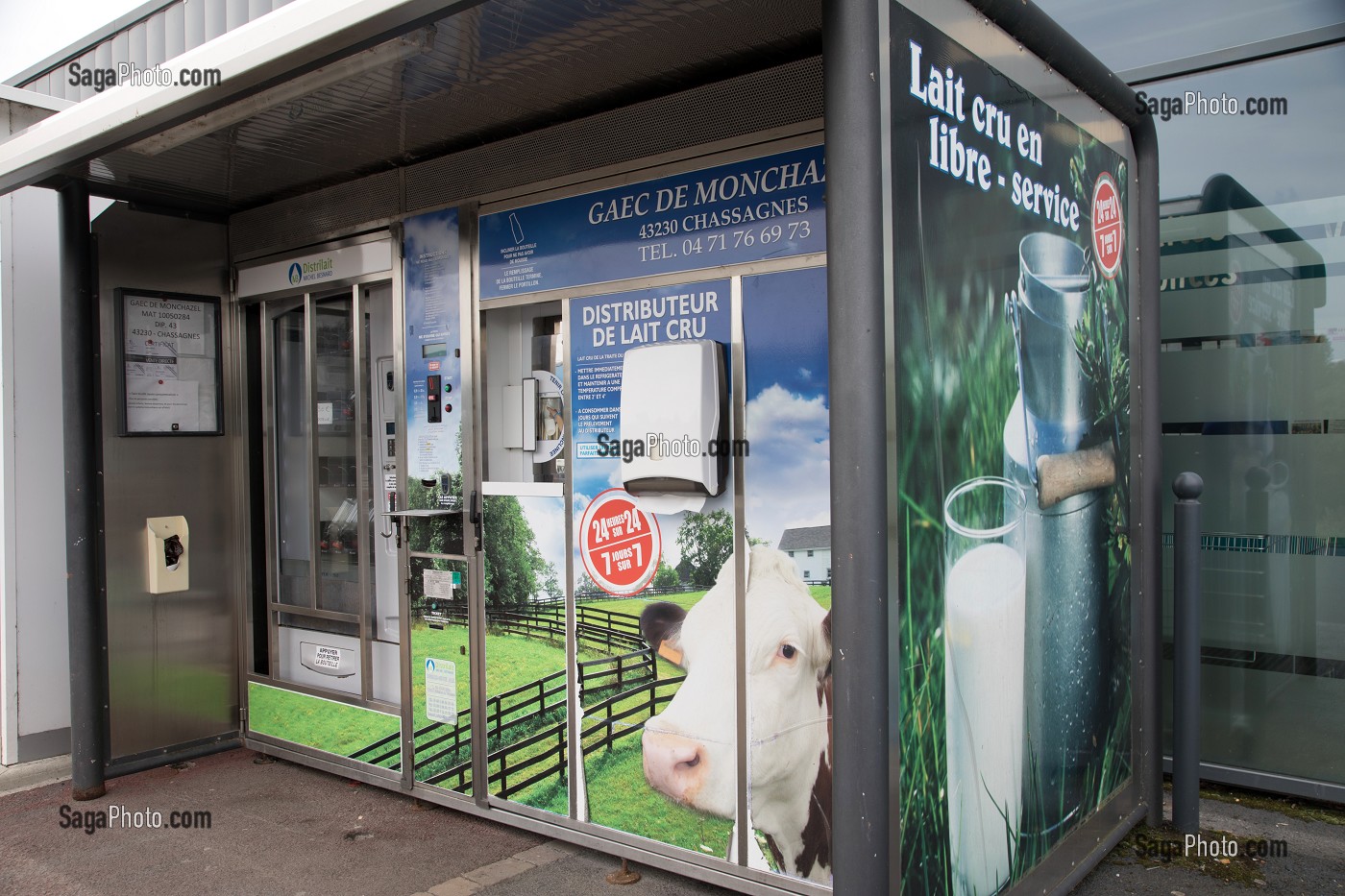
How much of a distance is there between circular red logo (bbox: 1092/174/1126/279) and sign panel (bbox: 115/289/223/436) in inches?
173

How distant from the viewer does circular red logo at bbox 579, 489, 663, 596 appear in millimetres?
3664

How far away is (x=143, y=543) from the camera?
203 inches

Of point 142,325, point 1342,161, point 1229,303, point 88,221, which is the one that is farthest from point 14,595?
point 1342,161

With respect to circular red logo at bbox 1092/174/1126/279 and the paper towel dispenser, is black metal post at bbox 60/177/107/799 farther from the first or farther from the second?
circular red logo at bbox 1092/174/1126/279

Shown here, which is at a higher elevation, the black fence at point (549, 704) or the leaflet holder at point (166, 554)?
the leaflet holder at point (166, 554)

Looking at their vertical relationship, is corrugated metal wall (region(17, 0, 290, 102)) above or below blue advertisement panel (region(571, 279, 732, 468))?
above

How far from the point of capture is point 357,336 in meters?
4.88

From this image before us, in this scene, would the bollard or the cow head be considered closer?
the cow head

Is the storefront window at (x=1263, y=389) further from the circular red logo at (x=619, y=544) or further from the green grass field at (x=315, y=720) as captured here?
the green grass field at (x=315, y=720)

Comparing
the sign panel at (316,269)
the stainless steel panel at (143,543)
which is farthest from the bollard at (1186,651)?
the stainless steel panel at (143,543)

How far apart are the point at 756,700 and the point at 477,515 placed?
153 cm

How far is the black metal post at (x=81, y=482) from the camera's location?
4.57 metres

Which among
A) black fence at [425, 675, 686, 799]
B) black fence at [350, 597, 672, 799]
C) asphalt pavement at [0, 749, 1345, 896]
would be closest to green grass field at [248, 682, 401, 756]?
asphalt pavement at [0, 749, 1345, 896]

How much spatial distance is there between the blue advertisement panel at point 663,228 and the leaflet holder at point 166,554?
2.31 metres
